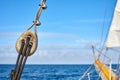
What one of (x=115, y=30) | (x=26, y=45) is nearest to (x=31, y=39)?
(x=26, y=45)

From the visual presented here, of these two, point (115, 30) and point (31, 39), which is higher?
point (31, 39)

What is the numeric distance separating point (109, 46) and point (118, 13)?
1916 mm

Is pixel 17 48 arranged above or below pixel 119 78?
above

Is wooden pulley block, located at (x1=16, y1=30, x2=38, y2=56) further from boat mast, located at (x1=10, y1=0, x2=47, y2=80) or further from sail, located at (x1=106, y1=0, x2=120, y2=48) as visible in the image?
sail, located at (x1=106, y1=0, x2=120, y2=48)

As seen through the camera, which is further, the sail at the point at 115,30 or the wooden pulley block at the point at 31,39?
the sail at the point at 115,30

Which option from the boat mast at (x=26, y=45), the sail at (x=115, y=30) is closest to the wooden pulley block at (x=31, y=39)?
the boat mast at (x=26, y=45)

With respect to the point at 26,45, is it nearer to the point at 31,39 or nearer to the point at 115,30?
the point at 31,39

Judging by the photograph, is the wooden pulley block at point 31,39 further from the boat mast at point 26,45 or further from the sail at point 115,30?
the sail at point 115,30

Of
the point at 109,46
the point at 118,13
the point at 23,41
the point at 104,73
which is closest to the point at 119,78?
the point at 104,73

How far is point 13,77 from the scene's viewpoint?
206 inches

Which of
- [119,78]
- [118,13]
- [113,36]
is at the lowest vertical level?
[119,78]

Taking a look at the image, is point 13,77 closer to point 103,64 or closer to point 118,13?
point 103,64

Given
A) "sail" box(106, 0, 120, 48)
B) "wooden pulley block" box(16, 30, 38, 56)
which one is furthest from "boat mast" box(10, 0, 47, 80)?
"sail" box(106, 0, 120, 48)

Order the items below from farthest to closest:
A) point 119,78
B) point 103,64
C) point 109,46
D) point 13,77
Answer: point 109,46
point 103,64
point 119,78
point 13,77
